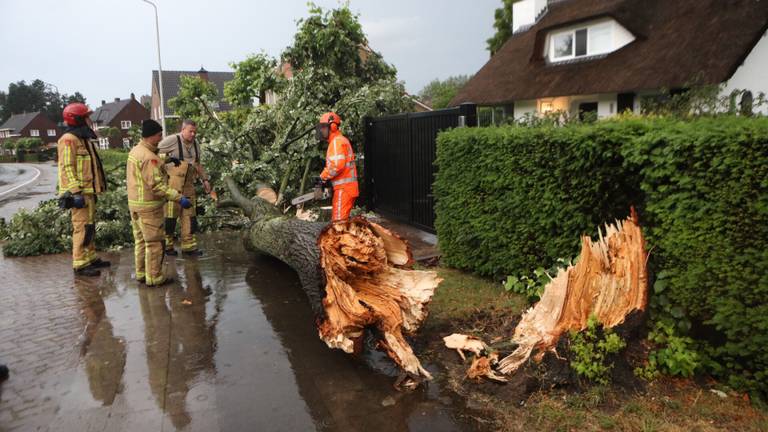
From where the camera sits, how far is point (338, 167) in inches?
277

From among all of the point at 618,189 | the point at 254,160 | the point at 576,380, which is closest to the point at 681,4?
the point at 254,160

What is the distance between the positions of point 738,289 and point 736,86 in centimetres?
1650

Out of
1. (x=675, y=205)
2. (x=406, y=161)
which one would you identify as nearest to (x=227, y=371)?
(x=675, y=205)

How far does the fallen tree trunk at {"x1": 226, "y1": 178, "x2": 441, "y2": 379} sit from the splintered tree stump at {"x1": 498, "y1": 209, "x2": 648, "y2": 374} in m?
0.81

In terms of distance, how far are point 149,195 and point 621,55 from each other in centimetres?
1890

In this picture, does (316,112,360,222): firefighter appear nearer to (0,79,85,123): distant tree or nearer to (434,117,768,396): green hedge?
(434,117,768,396): green hedge

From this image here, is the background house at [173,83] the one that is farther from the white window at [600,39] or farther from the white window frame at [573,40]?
the white window at [600,39]

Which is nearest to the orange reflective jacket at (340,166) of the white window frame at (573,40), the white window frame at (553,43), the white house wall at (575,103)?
the white house wall at (575,103)

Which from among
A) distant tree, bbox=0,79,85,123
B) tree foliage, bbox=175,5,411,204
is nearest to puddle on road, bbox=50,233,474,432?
tree foliage, bbox=175,5,411,204

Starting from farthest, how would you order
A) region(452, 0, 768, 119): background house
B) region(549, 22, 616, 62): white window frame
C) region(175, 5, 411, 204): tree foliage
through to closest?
region(549, 22, 616, 62): white window frame → region(452, 0, 768, 119): background house → region(175, 5, 411, 204): tree foliage

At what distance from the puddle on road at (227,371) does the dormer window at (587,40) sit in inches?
753

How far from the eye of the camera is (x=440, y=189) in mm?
6426

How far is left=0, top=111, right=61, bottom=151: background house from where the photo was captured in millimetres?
100562

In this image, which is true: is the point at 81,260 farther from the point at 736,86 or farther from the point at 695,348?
the point at 736,86
